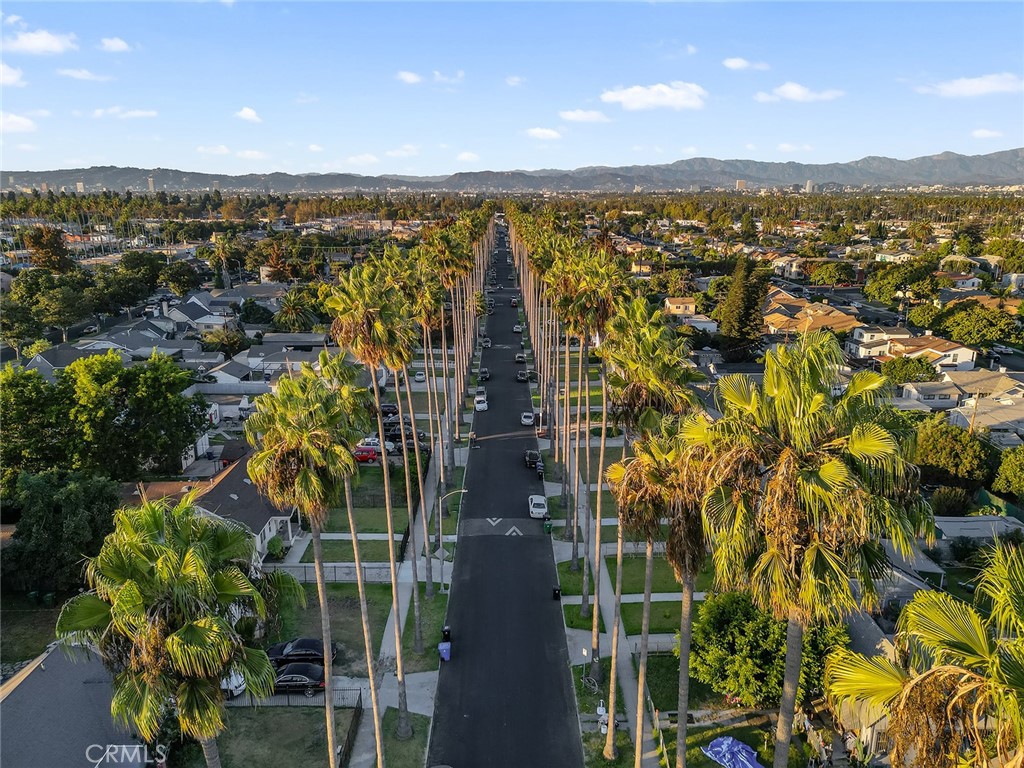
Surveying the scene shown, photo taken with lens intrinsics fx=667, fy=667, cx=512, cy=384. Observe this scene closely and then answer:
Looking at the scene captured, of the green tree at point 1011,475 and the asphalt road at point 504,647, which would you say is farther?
the green tree at point 1011,475

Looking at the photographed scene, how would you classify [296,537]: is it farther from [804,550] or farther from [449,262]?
[804,550]

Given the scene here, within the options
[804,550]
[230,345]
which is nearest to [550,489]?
[804,550]

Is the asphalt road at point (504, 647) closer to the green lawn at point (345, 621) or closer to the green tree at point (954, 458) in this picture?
the green lawn at point (345, 621)

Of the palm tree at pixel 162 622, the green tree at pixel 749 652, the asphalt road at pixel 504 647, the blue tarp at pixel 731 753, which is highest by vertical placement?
the palm tree at pixel 162 622

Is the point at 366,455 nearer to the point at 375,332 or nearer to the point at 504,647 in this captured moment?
the point at 504,647

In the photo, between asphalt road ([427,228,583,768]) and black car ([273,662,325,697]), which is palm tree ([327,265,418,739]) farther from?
black car ([273,662,325,697])

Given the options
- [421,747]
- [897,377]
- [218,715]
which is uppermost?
[218,715]

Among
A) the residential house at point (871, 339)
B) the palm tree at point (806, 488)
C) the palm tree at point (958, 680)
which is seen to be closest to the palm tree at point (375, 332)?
the palm tree at point (806, 488)
